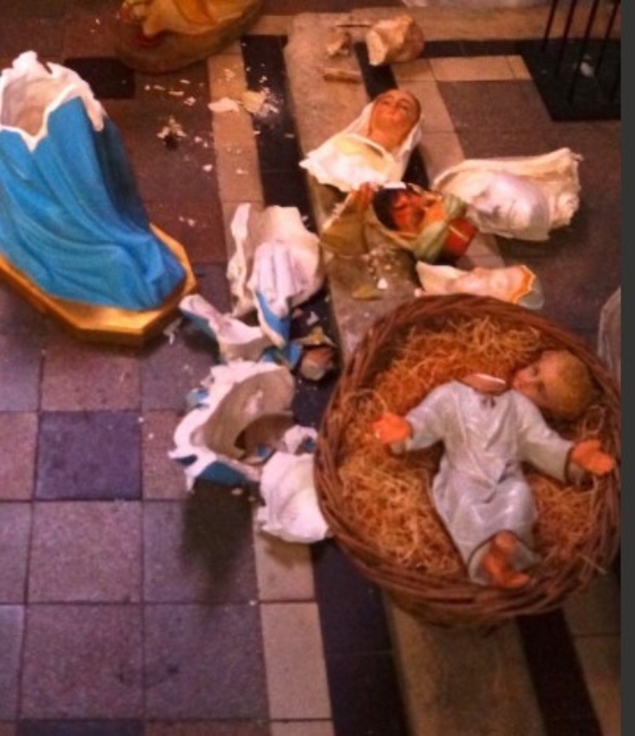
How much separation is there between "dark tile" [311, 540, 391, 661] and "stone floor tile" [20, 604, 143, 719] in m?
0.32

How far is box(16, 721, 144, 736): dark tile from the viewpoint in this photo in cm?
174

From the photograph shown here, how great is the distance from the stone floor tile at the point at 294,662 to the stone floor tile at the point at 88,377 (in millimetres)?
535

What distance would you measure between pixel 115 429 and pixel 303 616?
1.74ft

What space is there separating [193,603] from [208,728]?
221 mm

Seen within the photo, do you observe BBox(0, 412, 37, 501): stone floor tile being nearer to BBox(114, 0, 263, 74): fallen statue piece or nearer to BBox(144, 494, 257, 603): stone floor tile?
BBox(144, 494, 257, 603): stone floor tile

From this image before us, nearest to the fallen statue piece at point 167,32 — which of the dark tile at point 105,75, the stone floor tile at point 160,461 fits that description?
the dark tile at point 105,75

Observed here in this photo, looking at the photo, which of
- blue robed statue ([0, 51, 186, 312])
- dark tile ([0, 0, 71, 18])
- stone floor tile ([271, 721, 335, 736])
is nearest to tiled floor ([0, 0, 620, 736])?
stone floor tile ([271, 721, 335, 736])

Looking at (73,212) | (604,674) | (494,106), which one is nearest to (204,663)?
(604,674)

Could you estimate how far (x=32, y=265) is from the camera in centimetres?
221

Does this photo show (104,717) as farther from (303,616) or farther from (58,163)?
(58,163)

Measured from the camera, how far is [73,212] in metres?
2.11

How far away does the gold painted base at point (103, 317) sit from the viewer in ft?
7.24

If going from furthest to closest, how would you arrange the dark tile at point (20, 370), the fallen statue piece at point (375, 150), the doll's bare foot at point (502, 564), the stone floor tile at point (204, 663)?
the fallen statue piece at point (375, 150)
the dark tile at point (20, 370)
the stone floor tile at point (204, 663)
the doll's bare foot at point (502, 564)

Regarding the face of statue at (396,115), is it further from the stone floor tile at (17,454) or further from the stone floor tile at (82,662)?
the stone floor tile at (82,662)
